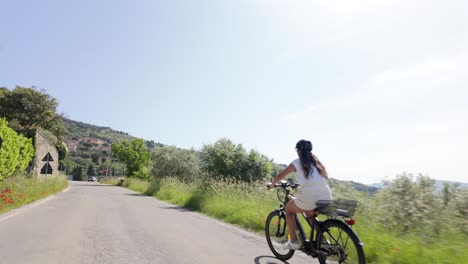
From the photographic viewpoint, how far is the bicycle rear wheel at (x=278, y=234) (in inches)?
235

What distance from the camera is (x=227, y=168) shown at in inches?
899

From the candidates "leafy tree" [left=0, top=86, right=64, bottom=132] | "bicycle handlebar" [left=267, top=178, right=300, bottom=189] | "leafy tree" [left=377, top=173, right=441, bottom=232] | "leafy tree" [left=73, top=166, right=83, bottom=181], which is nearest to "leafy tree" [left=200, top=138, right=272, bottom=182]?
"leafy tree" [left=377, top=173, right=441, bottom=232]

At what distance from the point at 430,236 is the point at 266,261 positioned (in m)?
3.08

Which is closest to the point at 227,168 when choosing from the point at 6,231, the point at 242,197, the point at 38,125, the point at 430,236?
the point at 242,197

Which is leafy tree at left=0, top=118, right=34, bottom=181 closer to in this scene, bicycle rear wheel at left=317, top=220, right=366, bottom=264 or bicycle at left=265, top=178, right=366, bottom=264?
bicycle at left=265, top=178, right=366, bottom=264

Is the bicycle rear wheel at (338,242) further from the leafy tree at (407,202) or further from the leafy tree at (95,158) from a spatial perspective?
the leafy tree at (95,158)

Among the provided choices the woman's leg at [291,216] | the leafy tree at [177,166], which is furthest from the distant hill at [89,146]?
the woman's leg at [291,216]

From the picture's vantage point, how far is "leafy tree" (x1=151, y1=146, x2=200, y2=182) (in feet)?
121

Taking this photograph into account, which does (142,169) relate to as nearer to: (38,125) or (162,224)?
(38,125)

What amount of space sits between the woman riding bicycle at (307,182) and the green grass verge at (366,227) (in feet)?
5.28

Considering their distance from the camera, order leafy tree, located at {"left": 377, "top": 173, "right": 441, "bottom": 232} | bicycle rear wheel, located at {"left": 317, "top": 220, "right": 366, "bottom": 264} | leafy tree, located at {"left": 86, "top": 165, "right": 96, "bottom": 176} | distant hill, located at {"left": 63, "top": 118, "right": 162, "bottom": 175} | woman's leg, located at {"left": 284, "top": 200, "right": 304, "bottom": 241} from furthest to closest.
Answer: distant hill, located at {"left": 63, "top": 118, "right": 162, "bottom": 175}, leafy tree, located at {"left": 86, "top": 165, "right": 96, "bottom": 176}, leafy tree, located at {"left": 377, "top": 173, "right": 441, "bottom": 232}, woman's leg, located at {"left": 284, "top": 200, "right": 304, "bottom": 241}, bicycle rear wheel, located at {"left": 317, "top": 220, "right": 366, "bottom": 264}

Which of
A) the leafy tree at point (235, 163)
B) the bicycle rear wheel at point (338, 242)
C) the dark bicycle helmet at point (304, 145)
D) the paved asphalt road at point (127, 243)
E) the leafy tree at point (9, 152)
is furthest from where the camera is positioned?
the leafy tree at point (235, 163)

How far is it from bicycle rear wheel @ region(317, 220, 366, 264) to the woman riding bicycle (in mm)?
375

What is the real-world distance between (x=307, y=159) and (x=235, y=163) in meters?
17.9
